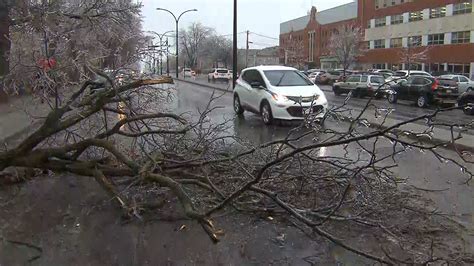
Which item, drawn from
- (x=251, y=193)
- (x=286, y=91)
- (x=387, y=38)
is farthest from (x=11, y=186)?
(x=387, y=38)

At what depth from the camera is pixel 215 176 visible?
17.7 feet

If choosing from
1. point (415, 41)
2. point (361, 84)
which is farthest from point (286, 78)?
point (415, 41)

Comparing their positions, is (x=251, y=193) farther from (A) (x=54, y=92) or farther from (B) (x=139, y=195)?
(A) (x=54, y=92)

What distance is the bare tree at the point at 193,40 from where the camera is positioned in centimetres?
9556

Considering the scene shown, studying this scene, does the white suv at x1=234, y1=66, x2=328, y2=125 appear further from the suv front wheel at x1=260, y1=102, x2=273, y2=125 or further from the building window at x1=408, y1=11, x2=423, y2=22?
the building window at x1=408, y1=11, x2=423, y2=22

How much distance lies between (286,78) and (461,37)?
47.6 m

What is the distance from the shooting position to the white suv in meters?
12.6

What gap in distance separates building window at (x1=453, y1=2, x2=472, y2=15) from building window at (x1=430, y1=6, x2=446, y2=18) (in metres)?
1.76

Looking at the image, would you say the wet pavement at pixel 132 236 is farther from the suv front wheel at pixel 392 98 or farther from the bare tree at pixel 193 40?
the bare tree at pixel 193 40

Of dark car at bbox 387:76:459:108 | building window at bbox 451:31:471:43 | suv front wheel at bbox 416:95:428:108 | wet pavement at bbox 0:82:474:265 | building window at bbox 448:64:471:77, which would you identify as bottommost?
wet pavement at bbox 0:82:474:265

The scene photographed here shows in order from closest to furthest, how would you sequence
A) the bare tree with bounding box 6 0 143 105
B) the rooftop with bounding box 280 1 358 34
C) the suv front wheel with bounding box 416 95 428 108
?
the bare tree with bounding box 6 0 143 105 → the suv front wheel with bounding box 416 95 428 108 → the rooftop with bounding box 280 1 358 34

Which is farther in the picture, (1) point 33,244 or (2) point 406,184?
(2) point 406,184

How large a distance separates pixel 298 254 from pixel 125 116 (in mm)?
2676

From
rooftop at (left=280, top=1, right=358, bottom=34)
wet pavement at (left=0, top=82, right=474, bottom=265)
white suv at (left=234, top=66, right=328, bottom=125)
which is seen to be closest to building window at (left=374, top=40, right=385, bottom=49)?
rooftop at (left=280, top=1, right=358, bottom=34)
